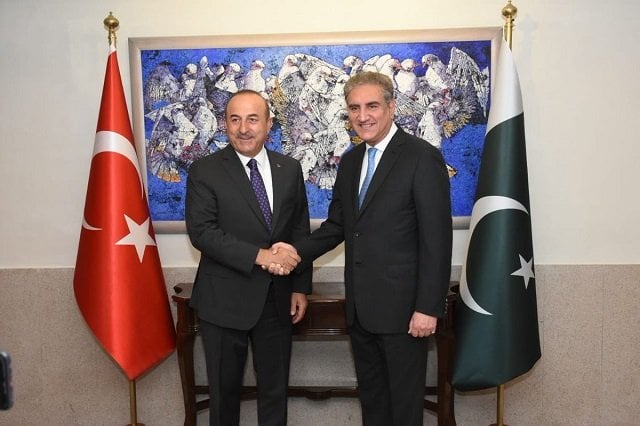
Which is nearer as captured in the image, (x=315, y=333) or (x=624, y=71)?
(x=315, y=333)

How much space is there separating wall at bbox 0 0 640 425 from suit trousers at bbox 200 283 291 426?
2.40ft

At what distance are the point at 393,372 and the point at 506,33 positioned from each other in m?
1.57

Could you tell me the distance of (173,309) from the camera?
3189mm

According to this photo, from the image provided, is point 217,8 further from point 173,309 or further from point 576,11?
point 576,11

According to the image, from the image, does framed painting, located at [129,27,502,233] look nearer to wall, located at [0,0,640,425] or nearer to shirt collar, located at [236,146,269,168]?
wall, located at [0,0,640,425]

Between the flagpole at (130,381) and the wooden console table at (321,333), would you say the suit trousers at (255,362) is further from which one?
the flagpole at (130,381)

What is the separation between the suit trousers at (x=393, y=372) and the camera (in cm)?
228

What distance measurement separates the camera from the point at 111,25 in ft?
9.24

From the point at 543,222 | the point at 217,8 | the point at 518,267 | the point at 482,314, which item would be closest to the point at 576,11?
the point at 543,222

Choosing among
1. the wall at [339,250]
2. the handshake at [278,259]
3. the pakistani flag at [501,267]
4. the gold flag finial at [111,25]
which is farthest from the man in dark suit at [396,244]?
the gold flag finial at [111,25]

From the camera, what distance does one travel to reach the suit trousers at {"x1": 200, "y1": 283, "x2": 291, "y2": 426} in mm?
2443

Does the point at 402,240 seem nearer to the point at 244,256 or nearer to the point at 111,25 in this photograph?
the point at 244,256

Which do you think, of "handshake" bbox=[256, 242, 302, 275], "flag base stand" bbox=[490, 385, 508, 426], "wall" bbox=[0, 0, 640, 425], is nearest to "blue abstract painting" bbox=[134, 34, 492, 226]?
"wall" bbox=[0, 0, 640, 425]

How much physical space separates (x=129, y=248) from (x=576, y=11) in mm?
2461
